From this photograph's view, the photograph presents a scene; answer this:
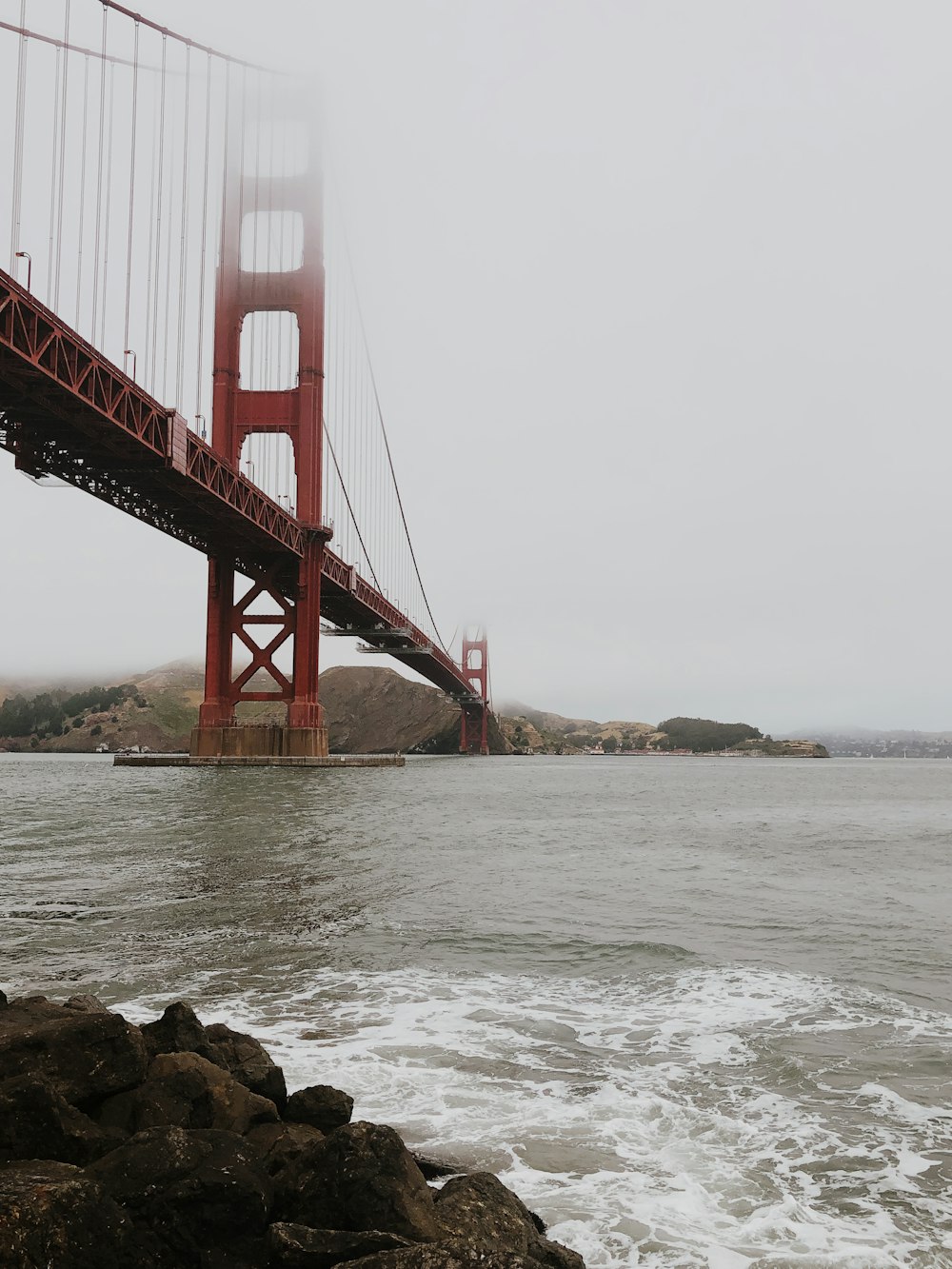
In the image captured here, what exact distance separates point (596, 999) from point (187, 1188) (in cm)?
382

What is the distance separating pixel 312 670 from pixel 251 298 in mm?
17369

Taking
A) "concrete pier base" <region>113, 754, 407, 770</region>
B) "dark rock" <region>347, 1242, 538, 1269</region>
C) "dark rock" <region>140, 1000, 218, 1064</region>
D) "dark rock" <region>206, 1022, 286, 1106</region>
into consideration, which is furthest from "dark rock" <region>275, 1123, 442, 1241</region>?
"concrete pier base" <region>113, 754, 407, 770</region>

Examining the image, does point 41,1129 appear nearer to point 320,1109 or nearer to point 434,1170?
point 320,1109

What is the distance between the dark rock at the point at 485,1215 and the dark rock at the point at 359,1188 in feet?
0.17

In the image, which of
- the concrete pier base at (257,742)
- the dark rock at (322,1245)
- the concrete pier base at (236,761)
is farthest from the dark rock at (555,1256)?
the concrete pier base at (257,742)

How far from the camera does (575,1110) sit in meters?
4.10

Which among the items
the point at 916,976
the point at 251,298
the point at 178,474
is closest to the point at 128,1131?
the point at 916,976

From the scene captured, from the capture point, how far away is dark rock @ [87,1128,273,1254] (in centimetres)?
256

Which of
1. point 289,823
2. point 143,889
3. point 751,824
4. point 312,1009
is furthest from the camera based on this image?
point 751,824

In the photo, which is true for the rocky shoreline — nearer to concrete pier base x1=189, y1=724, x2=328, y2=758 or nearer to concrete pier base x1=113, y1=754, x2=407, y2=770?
concrete pier base x1=113, y1=754, x2=407, y2=770

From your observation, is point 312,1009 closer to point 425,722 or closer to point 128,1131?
point 128,1131

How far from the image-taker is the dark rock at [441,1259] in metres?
2.34

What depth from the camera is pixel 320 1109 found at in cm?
339

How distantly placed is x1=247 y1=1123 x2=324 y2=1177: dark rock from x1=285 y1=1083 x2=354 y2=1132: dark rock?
38mm
